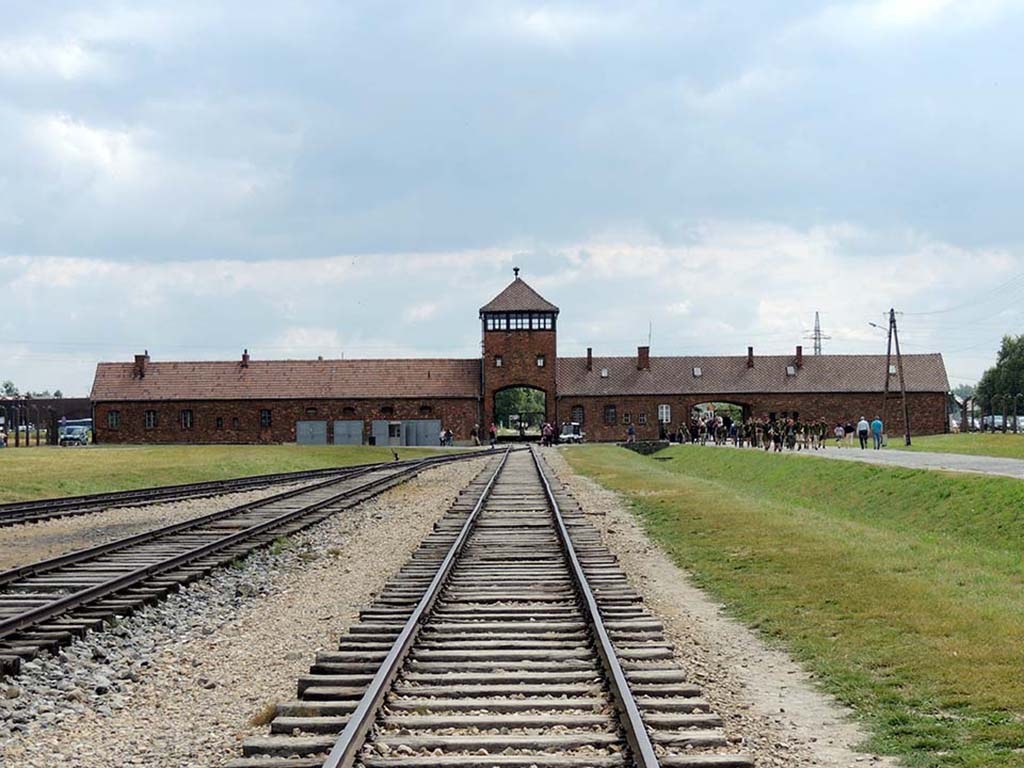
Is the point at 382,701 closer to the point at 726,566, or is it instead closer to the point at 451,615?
the point at 451,615

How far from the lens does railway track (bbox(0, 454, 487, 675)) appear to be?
10172 mm

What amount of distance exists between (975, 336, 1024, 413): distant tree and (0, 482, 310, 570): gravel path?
99957 mm

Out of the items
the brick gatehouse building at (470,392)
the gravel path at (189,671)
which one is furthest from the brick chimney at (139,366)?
the gravel path at (189,671)

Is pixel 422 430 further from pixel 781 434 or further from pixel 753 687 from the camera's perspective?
pixel 753 687

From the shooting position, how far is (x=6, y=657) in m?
8.92

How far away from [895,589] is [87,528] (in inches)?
559

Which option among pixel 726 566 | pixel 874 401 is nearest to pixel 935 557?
pixel 726 566

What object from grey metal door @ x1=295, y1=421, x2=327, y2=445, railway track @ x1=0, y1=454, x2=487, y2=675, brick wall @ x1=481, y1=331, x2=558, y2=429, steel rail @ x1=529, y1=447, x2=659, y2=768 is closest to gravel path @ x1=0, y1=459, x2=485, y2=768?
railway track @ x1=0, y1=454, x2=487, y2=675

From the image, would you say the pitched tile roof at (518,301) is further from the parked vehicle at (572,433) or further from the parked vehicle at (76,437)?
the parked vehicle at (76,437)

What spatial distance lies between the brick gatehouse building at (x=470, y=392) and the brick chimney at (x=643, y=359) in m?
0.52

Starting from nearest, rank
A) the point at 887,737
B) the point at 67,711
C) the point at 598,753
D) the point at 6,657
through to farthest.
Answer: the point at 598,753 → the point at 887,737 → the point at 67,711 → the point at 6,657

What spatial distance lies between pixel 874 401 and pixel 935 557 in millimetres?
72142

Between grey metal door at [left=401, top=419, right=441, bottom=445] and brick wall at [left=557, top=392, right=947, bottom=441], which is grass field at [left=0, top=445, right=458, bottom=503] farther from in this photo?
brick wall at [left=557, top=392, right=947, bottom=441]

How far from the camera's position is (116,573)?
13.9 m
